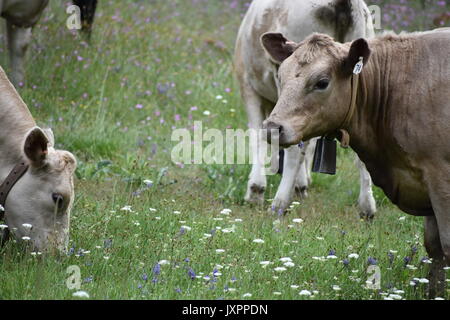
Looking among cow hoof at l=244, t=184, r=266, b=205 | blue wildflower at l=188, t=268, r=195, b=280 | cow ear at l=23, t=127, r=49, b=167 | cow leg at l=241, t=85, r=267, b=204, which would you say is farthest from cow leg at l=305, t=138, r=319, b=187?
cow ear at l=23, t=127, r=49, b=167

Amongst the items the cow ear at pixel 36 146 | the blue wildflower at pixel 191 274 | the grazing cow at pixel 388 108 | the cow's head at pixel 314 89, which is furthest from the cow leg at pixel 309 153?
the cow ear at pixel 36 146

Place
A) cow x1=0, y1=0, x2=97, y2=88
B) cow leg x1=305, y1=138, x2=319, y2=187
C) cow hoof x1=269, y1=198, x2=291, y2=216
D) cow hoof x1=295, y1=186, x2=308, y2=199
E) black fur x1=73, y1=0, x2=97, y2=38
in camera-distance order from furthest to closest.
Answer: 1. black fur x1=73, y1=0, x2=97, y2=38
2. cow x1=0, y1=0, x2=97, y2=88
3. cow hoof x1=295, y1=186, x2=308, y2=199
4. cow leg x1=305, y1=138, x2=319, y2=187
5. cow hoof x1=269, y1=198, x2=291, y2=216

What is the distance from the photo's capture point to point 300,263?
5512 mm

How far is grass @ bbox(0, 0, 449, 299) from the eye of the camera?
5.02m

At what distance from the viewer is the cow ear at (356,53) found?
482cm

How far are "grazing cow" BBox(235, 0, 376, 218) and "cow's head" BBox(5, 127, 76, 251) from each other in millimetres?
2226

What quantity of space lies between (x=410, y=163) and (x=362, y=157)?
413 millimetres

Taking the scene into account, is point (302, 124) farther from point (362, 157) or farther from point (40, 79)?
point (40, 79)

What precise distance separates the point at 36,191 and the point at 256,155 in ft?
8.99

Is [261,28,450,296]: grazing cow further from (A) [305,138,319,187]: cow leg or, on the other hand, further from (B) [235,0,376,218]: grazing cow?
(A) [305,138,319,187]: cow leg

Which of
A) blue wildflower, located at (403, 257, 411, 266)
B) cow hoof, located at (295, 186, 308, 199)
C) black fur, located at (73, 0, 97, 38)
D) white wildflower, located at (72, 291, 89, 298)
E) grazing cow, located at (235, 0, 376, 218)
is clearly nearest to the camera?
white wildflower, located at (72, 291, 89, 298)

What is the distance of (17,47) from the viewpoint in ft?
29.8

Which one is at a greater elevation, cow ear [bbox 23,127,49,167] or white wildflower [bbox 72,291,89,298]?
cow ear [bbox 23,127,49,167]

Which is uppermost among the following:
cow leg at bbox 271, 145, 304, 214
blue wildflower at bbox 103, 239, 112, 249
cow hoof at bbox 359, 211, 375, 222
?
blue wildflower at bbox 103, 239, 112, 249
